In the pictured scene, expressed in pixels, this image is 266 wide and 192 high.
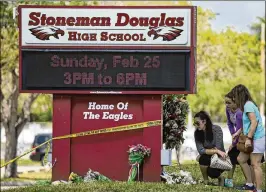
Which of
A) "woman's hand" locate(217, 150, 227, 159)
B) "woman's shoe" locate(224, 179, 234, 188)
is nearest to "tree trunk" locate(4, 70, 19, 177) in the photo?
"woman's shoe" locate(224, 179, 234, 188)

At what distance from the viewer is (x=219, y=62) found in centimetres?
3981

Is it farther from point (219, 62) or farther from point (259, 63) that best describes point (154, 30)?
point (259, 63)

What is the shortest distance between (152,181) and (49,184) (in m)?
1.87

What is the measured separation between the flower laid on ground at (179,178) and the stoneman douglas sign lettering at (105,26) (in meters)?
2.37

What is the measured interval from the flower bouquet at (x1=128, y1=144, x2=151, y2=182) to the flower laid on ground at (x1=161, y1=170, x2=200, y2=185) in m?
0.50

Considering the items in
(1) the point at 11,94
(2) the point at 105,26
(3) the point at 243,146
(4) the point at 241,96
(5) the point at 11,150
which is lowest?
(5) the point at 11,150

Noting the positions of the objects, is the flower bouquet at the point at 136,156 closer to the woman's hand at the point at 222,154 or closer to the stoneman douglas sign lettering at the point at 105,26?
the woman's hand at the point at 222,154

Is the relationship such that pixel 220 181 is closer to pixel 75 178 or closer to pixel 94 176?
pixel 94 176

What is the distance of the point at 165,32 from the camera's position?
15633 millimetres

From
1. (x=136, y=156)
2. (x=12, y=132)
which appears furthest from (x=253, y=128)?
(x=12, y=132)

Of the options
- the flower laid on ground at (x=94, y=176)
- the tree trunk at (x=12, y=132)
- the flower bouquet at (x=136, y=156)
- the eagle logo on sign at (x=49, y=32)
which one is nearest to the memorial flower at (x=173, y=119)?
the flower bouquet at (x=136, y=156)

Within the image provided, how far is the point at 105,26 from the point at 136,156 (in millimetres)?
2423

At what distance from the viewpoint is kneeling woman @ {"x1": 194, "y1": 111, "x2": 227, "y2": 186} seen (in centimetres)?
1522

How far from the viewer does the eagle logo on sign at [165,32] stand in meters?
15.6
